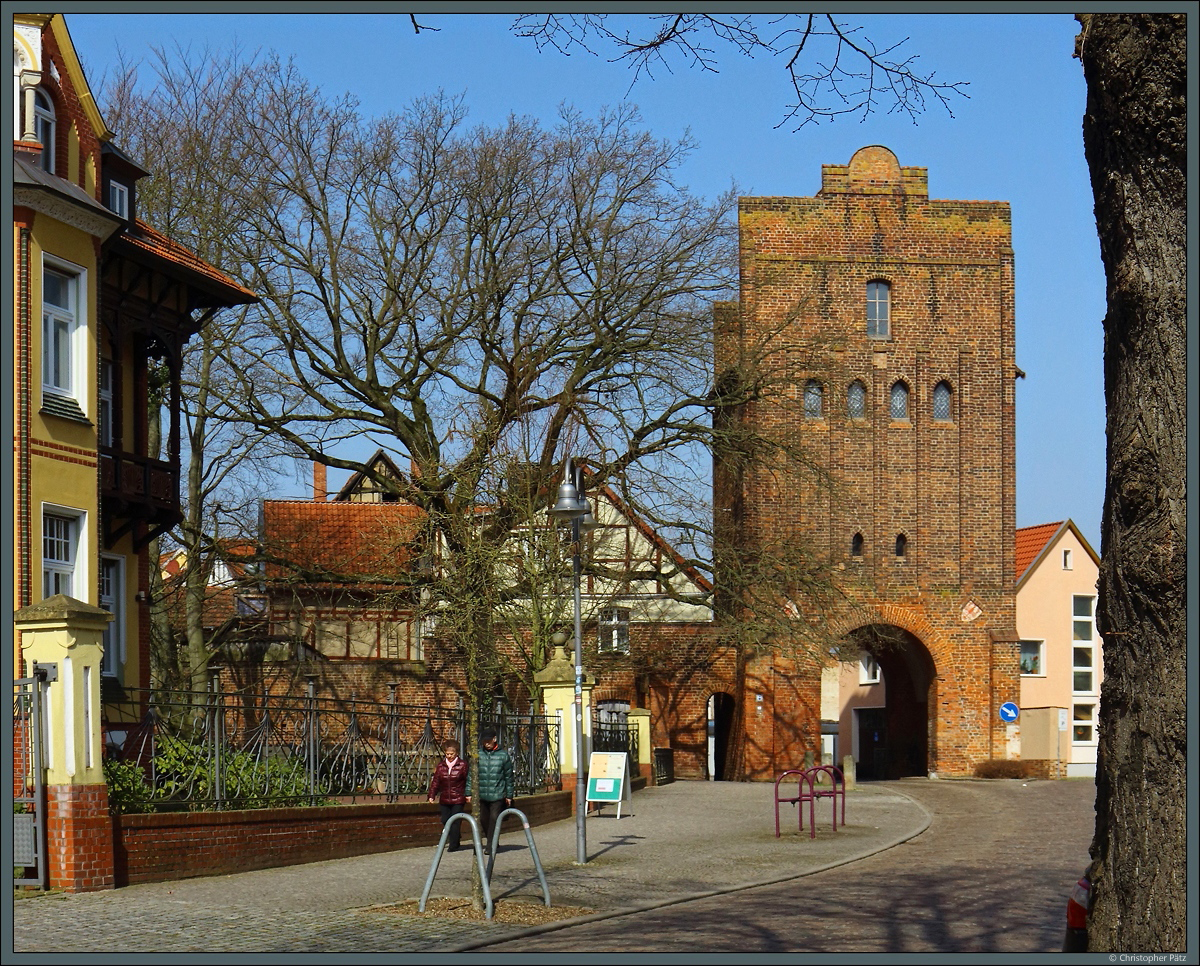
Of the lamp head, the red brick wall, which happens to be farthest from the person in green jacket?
the red brick wall

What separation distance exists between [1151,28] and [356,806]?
46.4ft

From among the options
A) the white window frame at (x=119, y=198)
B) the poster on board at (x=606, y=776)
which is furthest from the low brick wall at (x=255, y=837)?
the white window frame at (x=119, y=198)

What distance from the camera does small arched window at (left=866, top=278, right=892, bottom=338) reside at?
43.8 metres

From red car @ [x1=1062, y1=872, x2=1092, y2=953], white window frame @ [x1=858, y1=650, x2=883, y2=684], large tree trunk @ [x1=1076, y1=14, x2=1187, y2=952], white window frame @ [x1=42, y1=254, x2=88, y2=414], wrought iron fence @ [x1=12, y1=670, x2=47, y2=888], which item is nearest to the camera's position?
large tree trunk @ [x1=1076, y1=14, x2=1187, y2=952]

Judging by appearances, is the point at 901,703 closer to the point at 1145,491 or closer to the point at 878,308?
the point at 878,308

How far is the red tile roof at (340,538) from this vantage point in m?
33.1

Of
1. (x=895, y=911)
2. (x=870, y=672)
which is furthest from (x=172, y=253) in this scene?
(x=870, y=672)

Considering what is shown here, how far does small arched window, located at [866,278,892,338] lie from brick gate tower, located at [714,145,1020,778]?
0.04 m

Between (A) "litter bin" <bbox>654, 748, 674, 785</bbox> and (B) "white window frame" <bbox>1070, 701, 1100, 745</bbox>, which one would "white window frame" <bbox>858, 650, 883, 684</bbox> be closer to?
(B) "white window frame" <bbox>1070, 701, 1100, 745</bbox>

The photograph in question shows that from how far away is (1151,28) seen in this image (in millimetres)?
5121

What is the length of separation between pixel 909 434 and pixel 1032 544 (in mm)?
13684

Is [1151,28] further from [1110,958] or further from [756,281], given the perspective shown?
[756,281]

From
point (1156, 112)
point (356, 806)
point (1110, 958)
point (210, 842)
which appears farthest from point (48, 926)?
point (1156, 112)

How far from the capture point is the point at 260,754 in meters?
16.4
